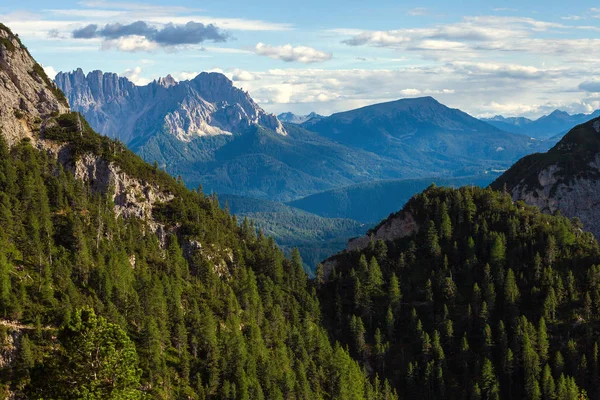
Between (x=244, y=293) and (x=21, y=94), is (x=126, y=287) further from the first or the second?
(x=21, y=94)

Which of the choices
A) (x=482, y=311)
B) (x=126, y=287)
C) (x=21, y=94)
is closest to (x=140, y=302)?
(x=126, y=287)

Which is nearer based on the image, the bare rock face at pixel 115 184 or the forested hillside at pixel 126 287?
the forested hillside at pixel 126 287

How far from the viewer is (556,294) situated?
164 metres

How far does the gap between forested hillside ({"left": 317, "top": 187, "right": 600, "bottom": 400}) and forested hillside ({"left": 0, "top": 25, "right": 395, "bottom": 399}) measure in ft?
42.6

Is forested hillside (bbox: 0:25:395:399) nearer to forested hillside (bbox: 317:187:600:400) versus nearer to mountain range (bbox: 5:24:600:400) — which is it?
mountain range (bbox: 5:24:600:400)

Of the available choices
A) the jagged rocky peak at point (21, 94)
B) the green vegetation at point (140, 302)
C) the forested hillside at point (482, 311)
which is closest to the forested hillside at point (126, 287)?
the green vegetation at point (140, 302)

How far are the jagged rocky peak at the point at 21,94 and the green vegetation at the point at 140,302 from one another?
562 cm

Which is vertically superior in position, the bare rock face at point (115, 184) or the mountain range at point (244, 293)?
the bare rock face at point (115, 184)

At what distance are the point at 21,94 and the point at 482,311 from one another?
6207 inches

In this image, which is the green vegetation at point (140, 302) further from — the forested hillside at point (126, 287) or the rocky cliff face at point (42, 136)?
the rocky cliff face at point (42, 136)

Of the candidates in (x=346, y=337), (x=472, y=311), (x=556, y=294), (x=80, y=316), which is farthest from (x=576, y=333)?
(x=80, y=316)

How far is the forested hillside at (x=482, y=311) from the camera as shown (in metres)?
149

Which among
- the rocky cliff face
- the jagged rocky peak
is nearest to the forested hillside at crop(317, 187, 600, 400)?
the rocky cliff face

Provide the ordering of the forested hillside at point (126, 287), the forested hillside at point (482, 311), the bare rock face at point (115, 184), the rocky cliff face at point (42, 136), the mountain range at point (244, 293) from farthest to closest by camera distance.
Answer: the bare rock face at point (115, 184) → the rocky cliff face at point (42, 136) → the forested hillside at point (482, 311) → the mountain range at point (244, 293) → the forested hillside at point (126, 287)
